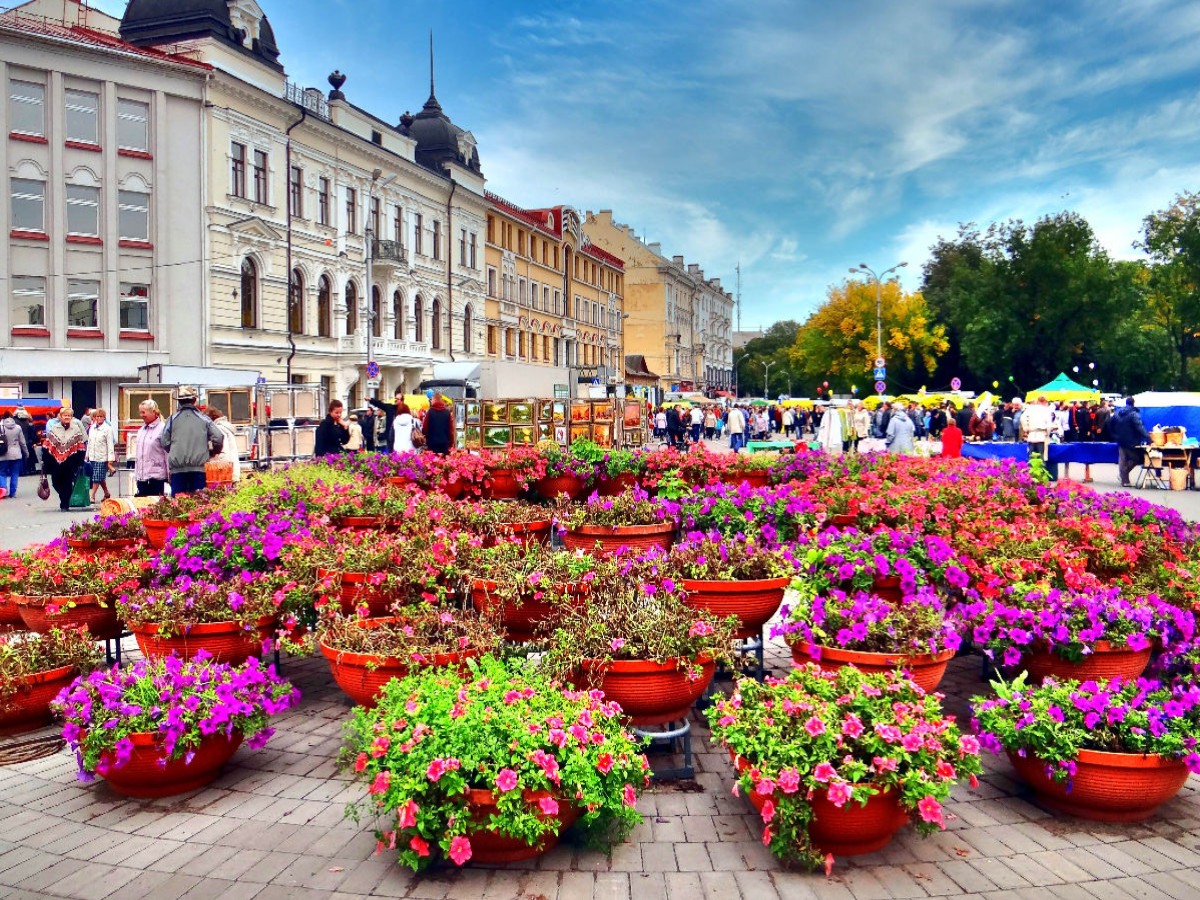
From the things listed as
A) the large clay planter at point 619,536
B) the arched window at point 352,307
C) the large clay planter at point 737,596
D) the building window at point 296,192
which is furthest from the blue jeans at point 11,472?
the arched window at point 352,307

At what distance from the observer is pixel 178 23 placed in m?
29.9

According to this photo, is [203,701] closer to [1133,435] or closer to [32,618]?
[32,618]

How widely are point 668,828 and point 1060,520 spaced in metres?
4.28

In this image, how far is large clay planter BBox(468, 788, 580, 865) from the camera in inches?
131

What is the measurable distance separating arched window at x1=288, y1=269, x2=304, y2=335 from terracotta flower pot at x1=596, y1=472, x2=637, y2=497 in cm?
2769

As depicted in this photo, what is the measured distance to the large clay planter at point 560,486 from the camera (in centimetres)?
809

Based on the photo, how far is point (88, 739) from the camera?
3947 millimetres

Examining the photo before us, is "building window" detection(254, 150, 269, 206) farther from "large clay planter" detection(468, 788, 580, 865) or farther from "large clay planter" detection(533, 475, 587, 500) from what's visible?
"large clay planter" detection(468, 788, 580, 865)

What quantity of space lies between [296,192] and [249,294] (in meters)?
4.61

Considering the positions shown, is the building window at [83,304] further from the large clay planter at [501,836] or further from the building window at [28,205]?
the large clay planter at [501,836]

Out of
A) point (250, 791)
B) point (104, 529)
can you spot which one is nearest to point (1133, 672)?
point (250, 791)

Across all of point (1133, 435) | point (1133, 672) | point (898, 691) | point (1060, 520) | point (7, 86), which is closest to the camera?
point (898, 691)

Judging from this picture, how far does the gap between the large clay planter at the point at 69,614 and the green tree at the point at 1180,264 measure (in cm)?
5270

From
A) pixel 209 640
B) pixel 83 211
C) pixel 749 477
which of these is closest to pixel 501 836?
pixel 209 640
